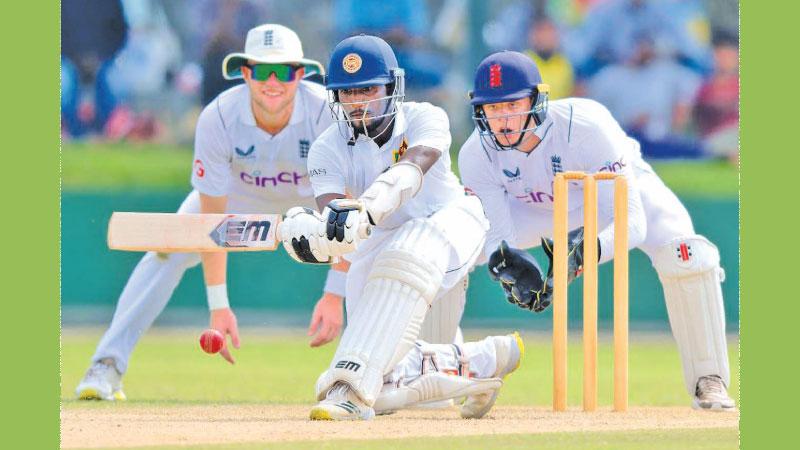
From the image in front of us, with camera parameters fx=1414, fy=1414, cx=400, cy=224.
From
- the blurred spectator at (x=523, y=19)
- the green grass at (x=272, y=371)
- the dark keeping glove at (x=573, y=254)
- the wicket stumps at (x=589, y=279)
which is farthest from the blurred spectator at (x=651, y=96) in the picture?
the wicket stumps at (x=589, y=279)

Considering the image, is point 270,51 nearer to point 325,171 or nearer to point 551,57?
point 325,171

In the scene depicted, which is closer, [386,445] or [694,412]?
[386,445]

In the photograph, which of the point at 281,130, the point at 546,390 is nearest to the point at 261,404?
the point at 281,130

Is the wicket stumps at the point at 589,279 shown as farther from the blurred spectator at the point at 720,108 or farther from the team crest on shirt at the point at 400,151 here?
the blurred spectator at the point at 720,108

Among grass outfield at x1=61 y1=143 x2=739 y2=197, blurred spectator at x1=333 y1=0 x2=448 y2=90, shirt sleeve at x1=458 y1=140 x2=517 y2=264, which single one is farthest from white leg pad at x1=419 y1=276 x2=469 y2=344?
blurred spectator at x1=333 y1=0 x2=448 y2=90

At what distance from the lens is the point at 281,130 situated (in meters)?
6.81

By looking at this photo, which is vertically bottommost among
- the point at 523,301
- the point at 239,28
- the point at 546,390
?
the point at 546,390

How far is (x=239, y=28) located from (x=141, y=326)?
183 inches

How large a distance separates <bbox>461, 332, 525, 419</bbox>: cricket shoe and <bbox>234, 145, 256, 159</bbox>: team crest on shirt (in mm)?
1826

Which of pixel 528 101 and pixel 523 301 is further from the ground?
pixel 528 101

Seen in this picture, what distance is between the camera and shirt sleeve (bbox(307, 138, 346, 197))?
545 cm

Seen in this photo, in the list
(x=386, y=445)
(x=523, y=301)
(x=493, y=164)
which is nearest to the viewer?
(x=386, y=445)

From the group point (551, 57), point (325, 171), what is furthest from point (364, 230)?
point (551, 57)

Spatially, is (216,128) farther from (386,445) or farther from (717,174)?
(717,174)
